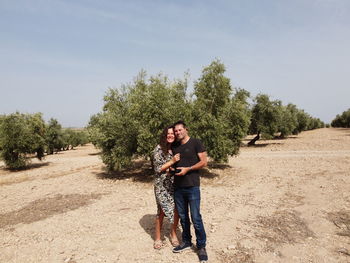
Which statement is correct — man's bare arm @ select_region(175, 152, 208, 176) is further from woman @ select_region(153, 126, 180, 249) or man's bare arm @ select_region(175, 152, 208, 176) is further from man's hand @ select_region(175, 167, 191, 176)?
woman @ select_region(153, 126, 180, 249)

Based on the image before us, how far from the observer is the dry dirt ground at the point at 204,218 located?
16.9ft

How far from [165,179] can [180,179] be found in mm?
501

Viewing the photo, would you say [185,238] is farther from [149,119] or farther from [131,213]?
[149,119]

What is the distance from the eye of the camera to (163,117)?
1174 cm

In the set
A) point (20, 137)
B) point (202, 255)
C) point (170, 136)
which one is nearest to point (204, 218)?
point (202, 255)

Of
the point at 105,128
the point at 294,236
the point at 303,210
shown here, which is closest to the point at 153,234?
the point at 294,236

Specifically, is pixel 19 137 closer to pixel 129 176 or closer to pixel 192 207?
pixel 129 176

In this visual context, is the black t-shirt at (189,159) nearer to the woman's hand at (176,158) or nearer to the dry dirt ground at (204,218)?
the woman's hand at (176,158)

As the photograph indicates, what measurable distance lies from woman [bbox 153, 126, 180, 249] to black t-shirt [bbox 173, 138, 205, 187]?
13 centimetres

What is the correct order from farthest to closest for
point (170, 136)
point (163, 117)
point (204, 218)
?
point (163, 117) < point (204, 218) < point (170, 136)

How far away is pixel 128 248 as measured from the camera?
214 inches

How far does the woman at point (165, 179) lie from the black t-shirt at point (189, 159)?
13 cm

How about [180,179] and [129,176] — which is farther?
[129,176]

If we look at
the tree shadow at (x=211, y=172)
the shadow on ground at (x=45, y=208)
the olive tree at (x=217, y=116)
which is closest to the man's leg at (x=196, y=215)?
the shadow on ground at (x=45, y=208)
